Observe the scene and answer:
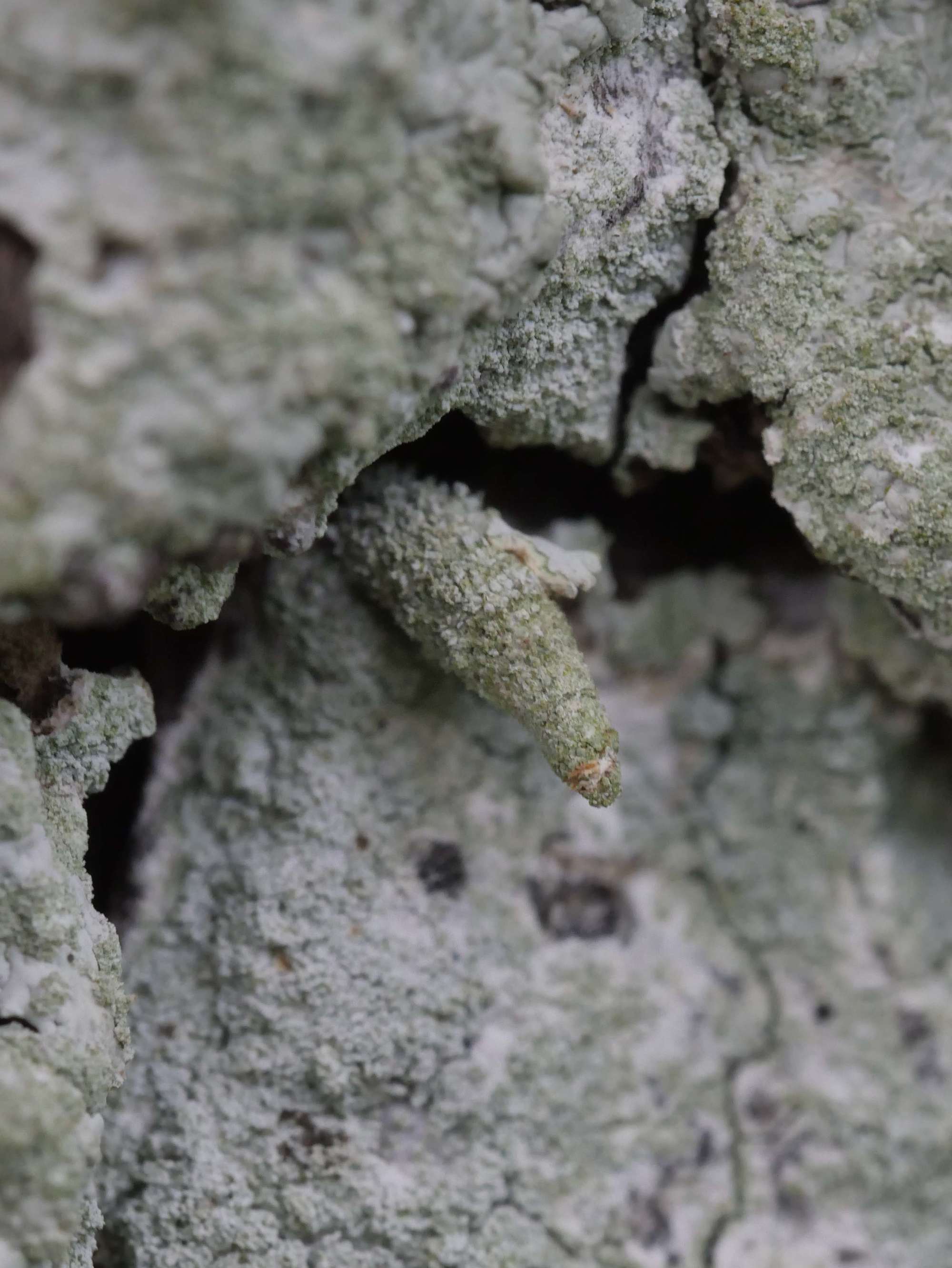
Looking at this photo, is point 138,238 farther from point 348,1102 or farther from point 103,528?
Answer: point 348,1102

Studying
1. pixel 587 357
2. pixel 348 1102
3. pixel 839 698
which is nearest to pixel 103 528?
pixel 587 357

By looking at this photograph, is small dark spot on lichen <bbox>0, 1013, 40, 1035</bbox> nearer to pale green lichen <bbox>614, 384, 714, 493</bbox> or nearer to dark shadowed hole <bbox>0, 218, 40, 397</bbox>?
dark shadowed hole <bbox>0, 218, 40, 397</bbox>

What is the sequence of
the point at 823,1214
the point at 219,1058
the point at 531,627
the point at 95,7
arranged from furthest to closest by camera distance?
1. the point at 823,1214
2. the point at 219,1058
3. the point at 531,627
4. the point at 95,7

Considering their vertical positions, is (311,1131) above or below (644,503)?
below

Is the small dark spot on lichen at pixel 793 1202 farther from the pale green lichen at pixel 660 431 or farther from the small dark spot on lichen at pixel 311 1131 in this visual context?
the pale green lichen at pixel 660 431

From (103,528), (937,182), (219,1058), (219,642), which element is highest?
(937,182)

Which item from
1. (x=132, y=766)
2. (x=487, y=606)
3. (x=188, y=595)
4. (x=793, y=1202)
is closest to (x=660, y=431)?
(x=487, y=606)

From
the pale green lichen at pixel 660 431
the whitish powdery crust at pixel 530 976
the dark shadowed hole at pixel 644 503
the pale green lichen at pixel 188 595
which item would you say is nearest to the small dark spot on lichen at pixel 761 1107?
the whitish powdery crust at pixel 530 976

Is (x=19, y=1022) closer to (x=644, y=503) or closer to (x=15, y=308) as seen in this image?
(x=15, y=308)
